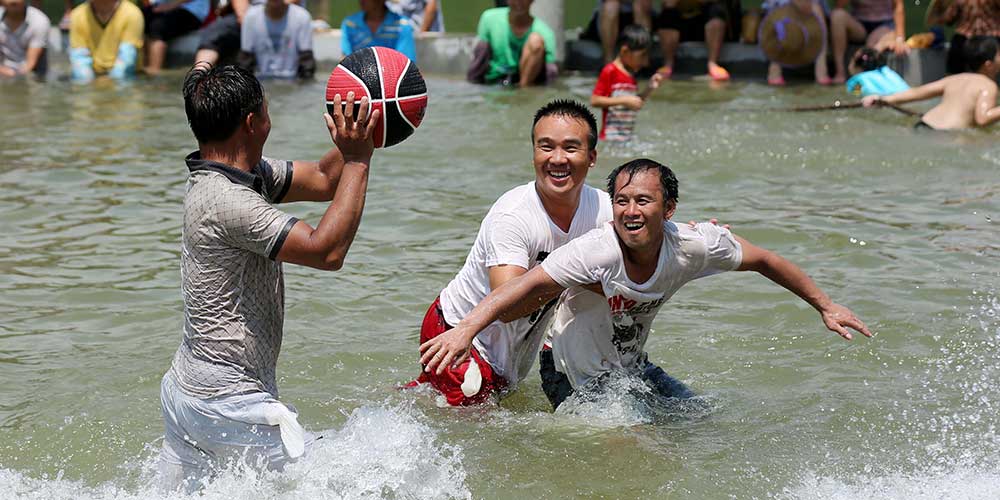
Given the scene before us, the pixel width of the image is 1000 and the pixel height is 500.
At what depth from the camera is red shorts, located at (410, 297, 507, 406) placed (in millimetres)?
5480

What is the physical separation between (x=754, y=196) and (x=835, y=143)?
2.23 meters

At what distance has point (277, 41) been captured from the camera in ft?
52.8

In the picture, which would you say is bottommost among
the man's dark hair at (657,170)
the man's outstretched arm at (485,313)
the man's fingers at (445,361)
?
the man's fingers at (445,361)

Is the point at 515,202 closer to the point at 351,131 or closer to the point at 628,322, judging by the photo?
the point at 628,322

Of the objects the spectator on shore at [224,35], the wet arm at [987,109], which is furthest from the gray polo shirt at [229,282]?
the spectator on shore at [224,35]

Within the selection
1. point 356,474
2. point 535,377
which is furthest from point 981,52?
point 356,474

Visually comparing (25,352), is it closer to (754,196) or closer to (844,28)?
(754,196)

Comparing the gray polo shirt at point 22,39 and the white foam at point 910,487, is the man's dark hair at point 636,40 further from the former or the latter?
the gray polo shirt at point 22,39

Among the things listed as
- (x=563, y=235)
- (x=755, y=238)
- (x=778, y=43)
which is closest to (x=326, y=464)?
(x=563, y=235)

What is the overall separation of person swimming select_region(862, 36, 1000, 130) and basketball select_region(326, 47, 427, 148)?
27.7 feet

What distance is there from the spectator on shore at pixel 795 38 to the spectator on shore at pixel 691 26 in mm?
611

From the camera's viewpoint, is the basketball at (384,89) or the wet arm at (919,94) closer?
the basketball at (384,89)

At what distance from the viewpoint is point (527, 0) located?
15414 millimetres

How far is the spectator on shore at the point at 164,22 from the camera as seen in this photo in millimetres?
17578
